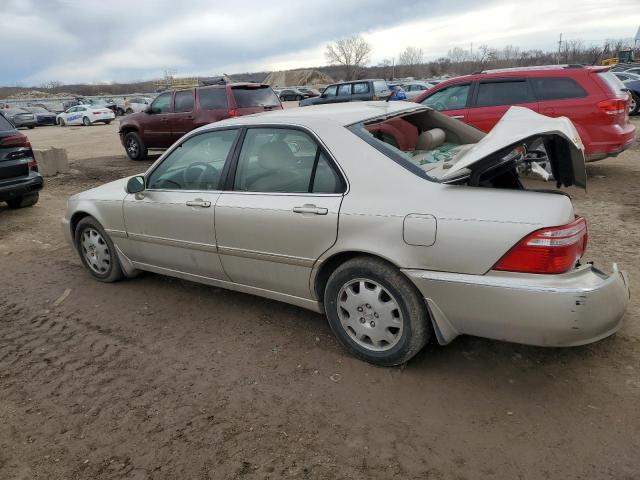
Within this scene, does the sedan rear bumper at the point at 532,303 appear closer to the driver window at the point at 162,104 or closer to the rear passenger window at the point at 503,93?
the rear passenger window at the point at 503,93

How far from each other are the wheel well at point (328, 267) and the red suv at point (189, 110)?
8121 mm

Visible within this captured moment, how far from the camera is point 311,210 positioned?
10.2ft

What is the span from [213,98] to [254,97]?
92 cm

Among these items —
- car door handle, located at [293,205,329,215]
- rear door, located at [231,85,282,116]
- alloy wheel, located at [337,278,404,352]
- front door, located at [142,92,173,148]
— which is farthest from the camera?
front door, located at [142,92,173,148]

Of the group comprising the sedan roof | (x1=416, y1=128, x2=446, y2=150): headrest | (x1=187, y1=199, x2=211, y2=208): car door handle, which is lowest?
→ (x1=187, y1=199, x2=211, y2=208): car door handle

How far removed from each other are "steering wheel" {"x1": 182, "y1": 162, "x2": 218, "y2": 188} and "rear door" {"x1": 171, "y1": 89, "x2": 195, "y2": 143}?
308 inches

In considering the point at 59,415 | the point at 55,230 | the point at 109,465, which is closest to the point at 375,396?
the point at 109,465

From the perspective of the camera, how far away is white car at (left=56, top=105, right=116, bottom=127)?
99.9ft

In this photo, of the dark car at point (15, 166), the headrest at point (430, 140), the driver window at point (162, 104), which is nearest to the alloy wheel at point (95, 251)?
the headrest at point (430, 140)

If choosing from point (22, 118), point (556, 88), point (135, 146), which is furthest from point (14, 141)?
point (22, 118)

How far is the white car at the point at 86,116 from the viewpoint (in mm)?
30438

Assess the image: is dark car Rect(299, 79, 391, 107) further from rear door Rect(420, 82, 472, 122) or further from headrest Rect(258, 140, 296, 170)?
headrest Rect(258, 140, 296, 170)

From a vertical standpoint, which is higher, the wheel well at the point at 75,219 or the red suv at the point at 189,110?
the red suv at the point at 189,110

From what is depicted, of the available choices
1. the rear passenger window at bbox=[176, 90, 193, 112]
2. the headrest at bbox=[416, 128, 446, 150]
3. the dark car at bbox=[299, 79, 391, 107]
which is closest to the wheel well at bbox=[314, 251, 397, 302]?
the headrest at bbox=[416, 128, 446, 150]
